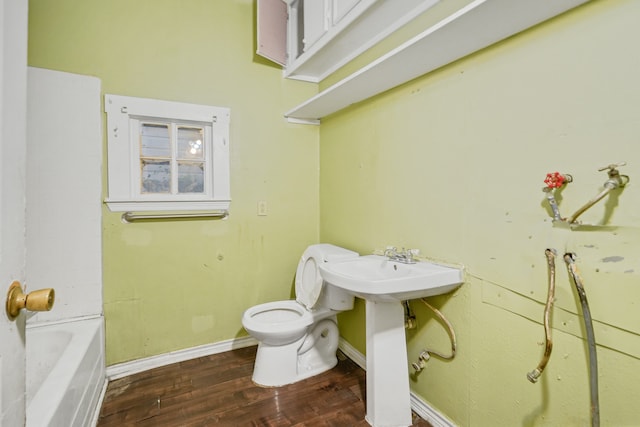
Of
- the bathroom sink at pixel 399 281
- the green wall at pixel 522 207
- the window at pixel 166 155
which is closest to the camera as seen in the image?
the green wall at pixel 522 207

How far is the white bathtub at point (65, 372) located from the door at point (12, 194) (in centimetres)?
67

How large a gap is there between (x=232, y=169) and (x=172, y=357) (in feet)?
4.59

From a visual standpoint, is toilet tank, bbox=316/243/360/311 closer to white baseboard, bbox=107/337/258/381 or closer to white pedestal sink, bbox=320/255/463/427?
white pedestal sink, bbox=320/255/463/427

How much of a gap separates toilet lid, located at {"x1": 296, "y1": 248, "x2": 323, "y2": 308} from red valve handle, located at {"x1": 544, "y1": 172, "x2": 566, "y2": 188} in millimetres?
1316

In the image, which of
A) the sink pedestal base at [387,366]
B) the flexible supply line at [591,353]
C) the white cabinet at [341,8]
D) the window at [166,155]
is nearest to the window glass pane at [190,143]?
the window at [166,155]

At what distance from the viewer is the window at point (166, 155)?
197 centimetres

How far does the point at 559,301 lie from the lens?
1122mm

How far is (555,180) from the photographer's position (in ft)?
3.57

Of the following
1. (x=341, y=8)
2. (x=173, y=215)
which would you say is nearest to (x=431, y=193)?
(x=341, y=8)

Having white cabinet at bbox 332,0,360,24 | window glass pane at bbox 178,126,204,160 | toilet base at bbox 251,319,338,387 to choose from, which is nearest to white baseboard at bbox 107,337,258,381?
toilet base at bbox 251,319,338,387

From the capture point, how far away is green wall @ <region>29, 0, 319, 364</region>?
1938mm

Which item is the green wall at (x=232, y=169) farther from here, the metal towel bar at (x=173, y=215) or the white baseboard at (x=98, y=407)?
the white baseboard at (x=98, y=407)

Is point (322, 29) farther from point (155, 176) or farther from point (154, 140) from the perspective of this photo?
point (155, 176)

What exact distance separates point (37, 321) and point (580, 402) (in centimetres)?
260
